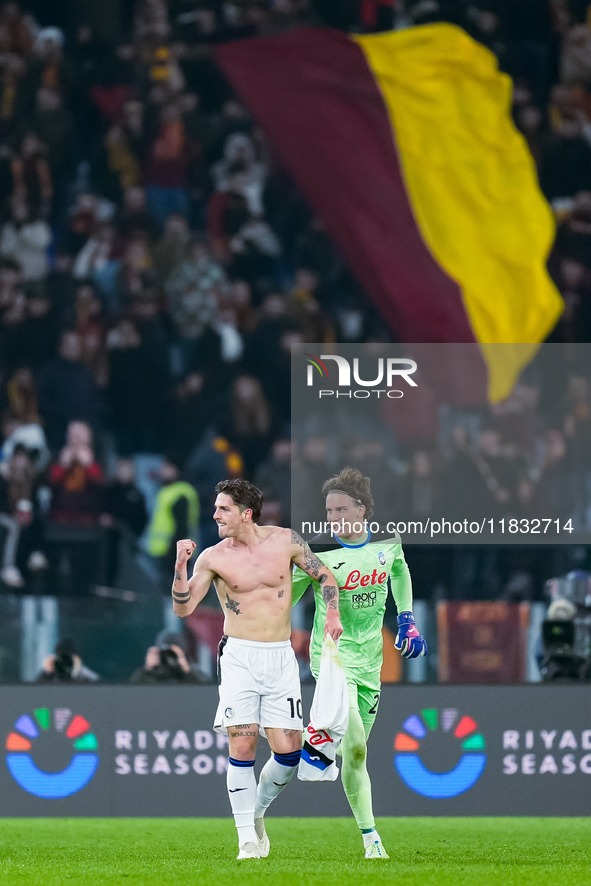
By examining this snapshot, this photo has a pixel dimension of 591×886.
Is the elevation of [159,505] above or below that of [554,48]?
below

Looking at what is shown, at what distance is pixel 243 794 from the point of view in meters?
5.75

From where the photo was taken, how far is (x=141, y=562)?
10.6m

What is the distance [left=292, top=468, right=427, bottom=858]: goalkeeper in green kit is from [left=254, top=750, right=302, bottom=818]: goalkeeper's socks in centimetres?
32

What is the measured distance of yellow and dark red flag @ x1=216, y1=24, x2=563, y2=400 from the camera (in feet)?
42.9

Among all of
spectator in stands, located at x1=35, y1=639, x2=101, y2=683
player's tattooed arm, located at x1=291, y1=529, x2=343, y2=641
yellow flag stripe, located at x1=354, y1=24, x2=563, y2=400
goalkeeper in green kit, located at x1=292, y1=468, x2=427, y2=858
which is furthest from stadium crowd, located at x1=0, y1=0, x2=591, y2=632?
player's tattooed arm, located at x1=291, y1=529, x2=343, y2=641

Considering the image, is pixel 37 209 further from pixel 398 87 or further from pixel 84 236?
pixel 398 87

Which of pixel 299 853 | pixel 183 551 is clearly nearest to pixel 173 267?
pixel 299 853

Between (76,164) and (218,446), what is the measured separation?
3499mm

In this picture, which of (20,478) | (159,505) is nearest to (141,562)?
(159,505)

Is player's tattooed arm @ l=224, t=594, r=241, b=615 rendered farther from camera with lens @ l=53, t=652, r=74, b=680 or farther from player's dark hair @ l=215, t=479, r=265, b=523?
camera with lens @ l=53, t=652, r=74, b=680

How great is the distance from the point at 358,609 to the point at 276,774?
2.85ft

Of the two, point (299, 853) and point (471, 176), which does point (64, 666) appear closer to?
point (299, 853)

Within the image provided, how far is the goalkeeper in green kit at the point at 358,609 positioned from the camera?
6.11 meters

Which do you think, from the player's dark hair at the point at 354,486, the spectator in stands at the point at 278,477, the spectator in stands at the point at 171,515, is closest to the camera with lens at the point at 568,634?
the spectator in stands at the point at 278,477
